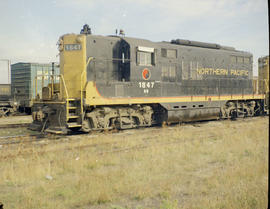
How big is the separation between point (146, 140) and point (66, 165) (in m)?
3.89

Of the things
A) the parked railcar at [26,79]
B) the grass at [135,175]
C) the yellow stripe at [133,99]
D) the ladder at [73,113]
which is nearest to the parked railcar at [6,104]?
the parked railcar at [26,79]

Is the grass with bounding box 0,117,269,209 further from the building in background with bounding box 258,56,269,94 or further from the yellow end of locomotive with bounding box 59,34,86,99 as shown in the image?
the building in background with bounding box 258,56,269,94

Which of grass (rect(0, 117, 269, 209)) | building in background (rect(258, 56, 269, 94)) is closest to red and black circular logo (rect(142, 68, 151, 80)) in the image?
grass (rect(0, 117, 269, 209))

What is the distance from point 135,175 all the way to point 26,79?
17.1 m

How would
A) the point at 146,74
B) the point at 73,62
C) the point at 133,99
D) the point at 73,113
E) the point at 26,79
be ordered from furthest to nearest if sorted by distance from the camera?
the point at 26,79, the point at 146,74, the point at 133,99, the point at 73,62, the point at 73,113

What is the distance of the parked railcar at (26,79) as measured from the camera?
18.9 m

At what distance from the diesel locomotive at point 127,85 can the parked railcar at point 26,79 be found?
8.53 meters

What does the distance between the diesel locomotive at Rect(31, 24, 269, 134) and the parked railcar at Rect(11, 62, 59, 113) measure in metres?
8.53

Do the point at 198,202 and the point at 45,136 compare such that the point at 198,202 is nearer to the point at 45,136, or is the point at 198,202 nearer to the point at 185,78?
the point at 45,136

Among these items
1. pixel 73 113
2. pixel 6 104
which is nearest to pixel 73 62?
pixel 73 113

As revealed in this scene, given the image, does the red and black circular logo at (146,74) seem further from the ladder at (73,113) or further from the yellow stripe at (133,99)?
the ladder at (73,113)

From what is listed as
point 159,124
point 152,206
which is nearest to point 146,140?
point 159,124

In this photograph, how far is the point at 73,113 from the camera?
9930 mm

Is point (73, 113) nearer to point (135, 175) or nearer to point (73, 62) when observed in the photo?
point (73, 62)
